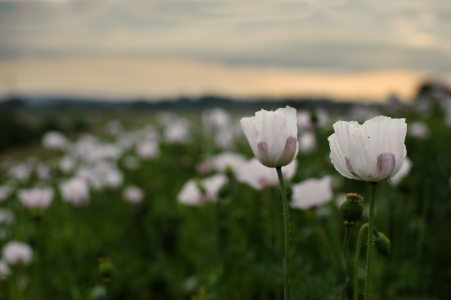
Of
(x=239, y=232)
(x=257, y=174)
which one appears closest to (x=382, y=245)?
(x=257, y=174)

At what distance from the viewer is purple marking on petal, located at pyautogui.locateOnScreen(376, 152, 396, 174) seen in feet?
2.76

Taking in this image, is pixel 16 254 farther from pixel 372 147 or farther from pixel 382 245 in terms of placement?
pixel 372 147

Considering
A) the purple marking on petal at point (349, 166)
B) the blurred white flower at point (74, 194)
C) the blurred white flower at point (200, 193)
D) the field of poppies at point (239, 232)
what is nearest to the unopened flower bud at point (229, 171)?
the field of poppies at point (239, 232)

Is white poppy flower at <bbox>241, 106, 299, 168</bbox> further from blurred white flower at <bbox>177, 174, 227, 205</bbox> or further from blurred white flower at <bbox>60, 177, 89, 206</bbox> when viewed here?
blurred white flower at <bbox>60, 177, 89, 206</bbox>

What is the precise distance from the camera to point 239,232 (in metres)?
2.62

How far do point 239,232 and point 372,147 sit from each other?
1.87 metres

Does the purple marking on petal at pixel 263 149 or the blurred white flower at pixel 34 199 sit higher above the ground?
the purple marking on petal at pixel 263 149

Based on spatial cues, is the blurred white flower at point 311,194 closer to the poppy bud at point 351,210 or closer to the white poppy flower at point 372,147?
the poppy bud at point 351,210

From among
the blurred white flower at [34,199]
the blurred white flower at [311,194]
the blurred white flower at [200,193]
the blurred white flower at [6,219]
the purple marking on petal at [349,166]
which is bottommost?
the blurred white flower at [6,219]

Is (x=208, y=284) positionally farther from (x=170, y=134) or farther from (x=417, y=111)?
(x=417, y=111)

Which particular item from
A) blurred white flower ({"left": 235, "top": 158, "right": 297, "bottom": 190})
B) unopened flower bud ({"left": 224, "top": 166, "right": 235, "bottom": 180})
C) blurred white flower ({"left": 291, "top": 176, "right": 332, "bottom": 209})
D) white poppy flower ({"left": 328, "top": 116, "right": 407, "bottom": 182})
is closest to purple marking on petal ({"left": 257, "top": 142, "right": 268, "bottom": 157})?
white poppy flower ({"left": 328, "top": 116, "right": 407, "bottom": 182})

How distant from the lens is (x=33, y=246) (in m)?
2.17

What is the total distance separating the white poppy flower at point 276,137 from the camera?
3.09 ft

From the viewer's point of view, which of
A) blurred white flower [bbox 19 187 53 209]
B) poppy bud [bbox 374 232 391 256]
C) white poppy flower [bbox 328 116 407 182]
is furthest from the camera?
blurred white flower [bbox 19 187 53 209]
